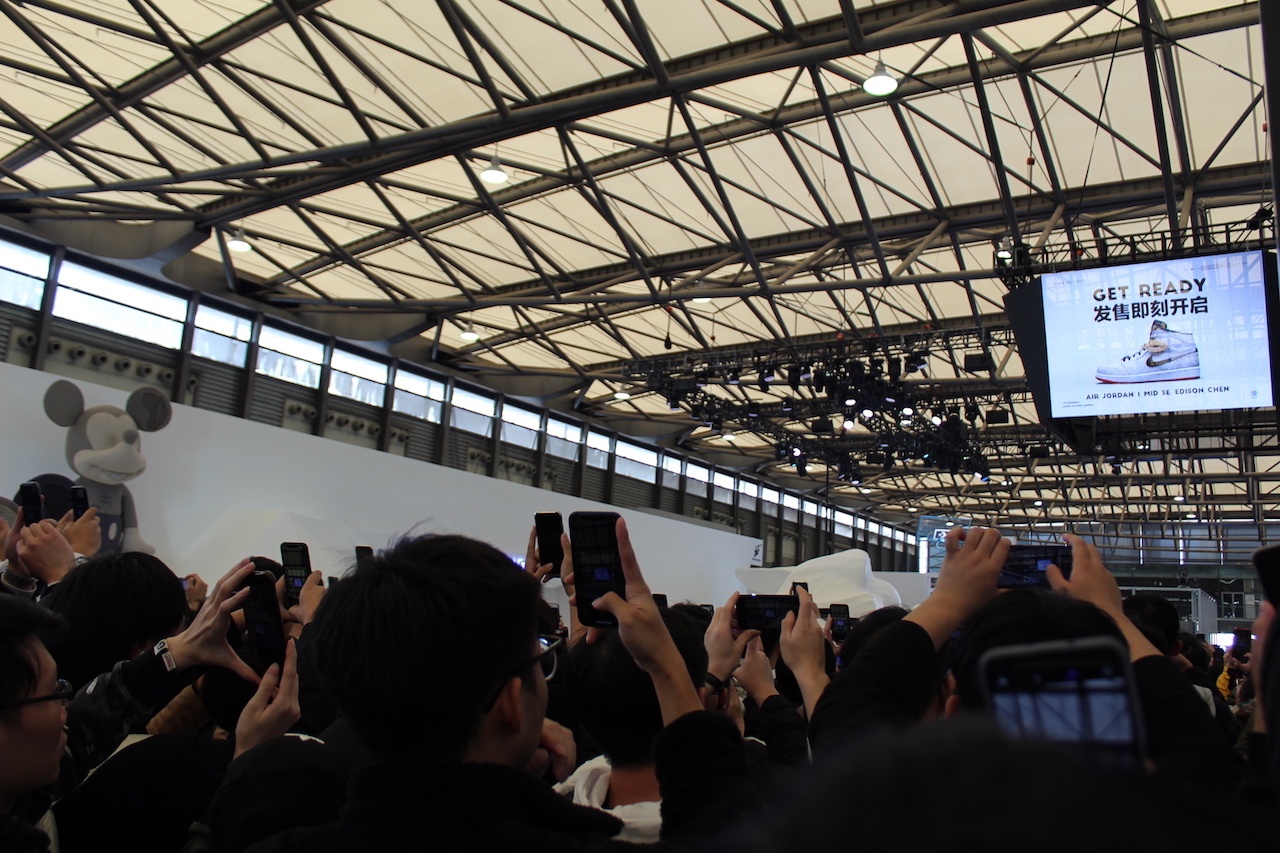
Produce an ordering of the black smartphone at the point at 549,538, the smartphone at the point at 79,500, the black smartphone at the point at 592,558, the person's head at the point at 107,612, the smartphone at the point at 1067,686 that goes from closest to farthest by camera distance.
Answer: the smartphone at the point at 1067,686
the black smartphone at the point at 592,558
the person's head at the point at 107,612
the black smartphone at the point at 549,538
the smartphone at the point at 79,500

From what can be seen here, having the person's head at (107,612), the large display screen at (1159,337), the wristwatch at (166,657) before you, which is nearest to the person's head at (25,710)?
the wristwatch at (166,657)

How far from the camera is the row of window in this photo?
13969mm

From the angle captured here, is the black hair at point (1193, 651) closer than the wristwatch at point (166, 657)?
No

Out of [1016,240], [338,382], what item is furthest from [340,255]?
[1016,240]

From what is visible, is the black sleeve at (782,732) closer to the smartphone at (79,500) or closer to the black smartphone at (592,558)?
the black smartphone at (592,558)

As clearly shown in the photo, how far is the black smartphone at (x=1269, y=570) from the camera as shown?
3.18 ft

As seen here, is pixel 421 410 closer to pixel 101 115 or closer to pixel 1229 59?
pixel 101 115

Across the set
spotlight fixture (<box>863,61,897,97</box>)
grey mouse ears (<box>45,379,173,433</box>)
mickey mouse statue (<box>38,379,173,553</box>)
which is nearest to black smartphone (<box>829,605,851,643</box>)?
spotlight fixture (<box>863,61,897,97</box>)

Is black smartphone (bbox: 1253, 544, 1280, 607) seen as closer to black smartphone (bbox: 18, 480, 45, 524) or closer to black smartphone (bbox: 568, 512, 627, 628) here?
black smartphone (bbox: 568, 512, 627, 628)

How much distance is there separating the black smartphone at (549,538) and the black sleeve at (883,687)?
2.02m

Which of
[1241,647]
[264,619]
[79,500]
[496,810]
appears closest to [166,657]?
[264,619]

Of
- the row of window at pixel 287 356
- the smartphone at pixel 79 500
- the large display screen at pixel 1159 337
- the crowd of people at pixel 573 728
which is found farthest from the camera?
the row of window at pixel 287 356

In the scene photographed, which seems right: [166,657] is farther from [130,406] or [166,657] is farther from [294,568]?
[130,406]

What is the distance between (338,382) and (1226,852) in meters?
18.7
